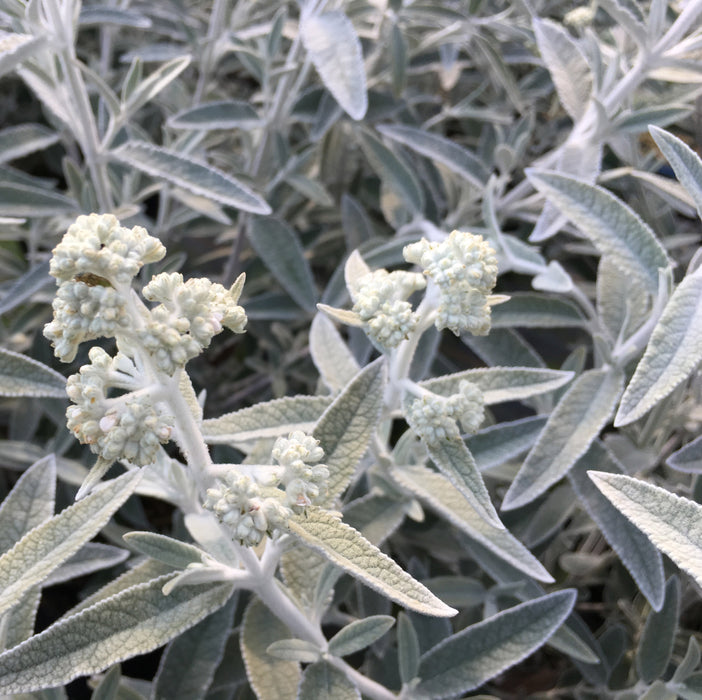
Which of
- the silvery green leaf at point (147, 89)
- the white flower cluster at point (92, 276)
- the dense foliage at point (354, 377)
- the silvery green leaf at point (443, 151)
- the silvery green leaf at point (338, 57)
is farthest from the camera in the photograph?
the silvery green leaf at point (443, 151)

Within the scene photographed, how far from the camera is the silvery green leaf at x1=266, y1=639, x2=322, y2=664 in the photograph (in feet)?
2.95

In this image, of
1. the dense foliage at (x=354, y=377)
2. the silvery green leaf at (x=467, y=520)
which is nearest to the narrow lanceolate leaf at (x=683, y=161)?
the dense foliage at (x=354, y=377)

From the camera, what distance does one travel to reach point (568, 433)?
1.07 metres

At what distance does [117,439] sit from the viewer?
2.17 ft

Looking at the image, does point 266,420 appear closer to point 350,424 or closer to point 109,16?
point 350,424

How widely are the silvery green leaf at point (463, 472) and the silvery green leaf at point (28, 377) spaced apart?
1.57 ft

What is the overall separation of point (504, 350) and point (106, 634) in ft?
2.83

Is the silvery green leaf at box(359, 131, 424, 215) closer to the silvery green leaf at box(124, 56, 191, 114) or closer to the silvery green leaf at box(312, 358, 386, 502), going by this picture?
the silvery green leaf at box(124, 56, 191, 114)

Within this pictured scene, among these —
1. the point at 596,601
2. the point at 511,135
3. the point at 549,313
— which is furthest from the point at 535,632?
the point at 511,135

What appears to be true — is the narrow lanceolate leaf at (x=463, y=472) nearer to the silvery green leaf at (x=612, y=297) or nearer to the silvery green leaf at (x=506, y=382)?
the silvery green leaf at (x=506, y=382)

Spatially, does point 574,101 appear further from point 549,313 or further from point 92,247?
point 92,247

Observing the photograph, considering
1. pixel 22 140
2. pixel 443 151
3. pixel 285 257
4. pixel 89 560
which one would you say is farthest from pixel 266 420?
pixel 22 140

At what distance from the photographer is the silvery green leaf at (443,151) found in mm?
1510

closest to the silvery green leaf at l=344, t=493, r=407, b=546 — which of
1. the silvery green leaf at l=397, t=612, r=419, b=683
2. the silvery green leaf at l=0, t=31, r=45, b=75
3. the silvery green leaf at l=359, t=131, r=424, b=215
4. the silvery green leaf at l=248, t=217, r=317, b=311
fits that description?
the silvery green leaf at l=397, t=612, r=419, b=683
